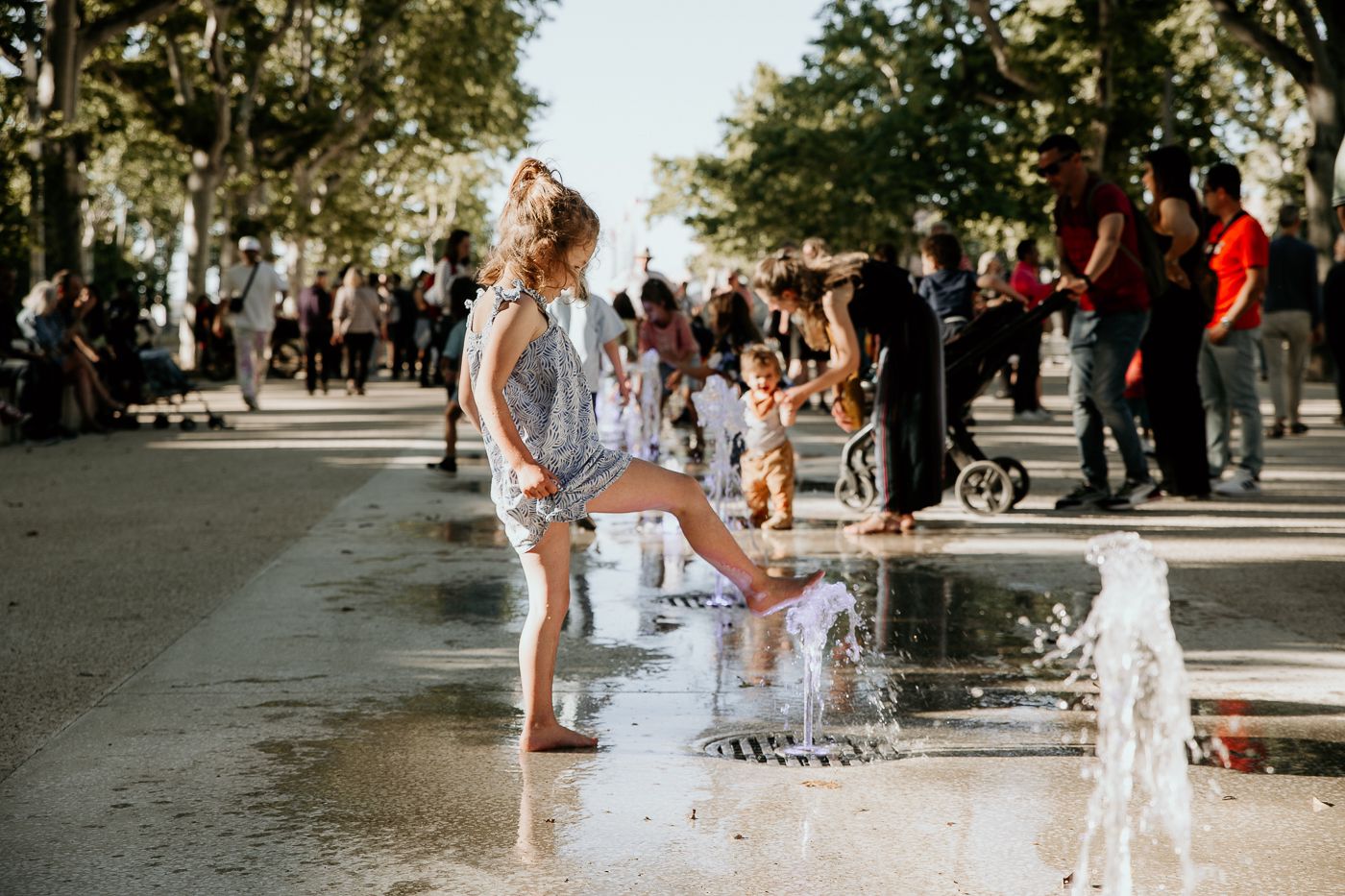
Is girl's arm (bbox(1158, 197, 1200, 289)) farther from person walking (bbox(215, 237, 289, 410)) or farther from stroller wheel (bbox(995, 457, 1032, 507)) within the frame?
person walking (bbox(215, 237, 289, 410))

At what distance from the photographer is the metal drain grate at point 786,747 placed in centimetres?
491

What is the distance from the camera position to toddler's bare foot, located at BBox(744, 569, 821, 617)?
5273 mm

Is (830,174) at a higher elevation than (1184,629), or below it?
higher

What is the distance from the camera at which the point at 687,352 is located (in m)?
15.7

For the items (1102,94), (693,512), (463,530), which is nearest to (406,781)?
(693,512)

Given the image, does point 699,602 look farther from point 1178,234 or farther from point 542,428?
point 1178,234

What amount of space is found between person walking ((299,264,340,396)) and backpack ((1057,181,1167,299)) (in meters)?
19.0

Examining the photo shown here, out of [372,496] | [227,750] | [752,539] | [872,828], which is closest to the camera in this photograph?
[872,828]

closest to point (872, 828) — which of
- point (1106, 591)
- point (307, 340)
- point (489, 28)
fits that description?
point (1106, 591)

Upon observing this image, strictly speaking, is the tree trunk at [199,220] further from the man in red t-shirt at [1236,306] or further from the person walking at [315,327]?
the man in red t-shirt at [1236,306]

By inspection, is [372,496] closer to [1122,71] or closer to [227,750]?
[227,750]

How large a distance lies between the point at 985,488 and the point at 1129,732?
20.0 feet

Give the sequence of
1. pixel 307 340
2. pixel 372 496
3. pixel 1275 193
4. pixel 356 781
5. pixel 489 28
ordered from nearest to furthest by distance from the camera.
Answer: pixel 356 781 → pixel 372 496 → pixel 307 340 → pixel 489 28 → pixel 1275 193

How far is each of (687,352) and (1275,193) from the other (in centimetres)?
4804
